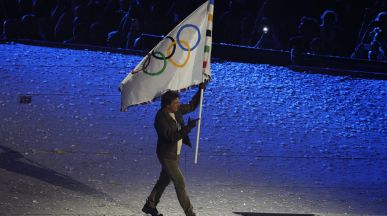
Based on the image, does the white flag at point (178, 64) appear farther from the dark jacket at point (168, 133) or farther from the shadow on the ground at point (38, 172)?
the shadow on the ground at point (38, 172)

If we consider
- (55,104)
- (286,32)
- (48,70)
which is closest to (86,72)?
(48,70)

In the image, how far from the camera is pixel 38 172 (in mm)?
8031

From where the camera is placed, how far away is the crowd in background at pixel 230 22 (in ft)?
49.4

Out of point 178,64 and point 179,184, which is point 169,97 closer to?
point 178,64

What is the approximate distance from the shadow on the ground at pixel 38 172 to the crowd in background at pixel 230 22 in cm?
677

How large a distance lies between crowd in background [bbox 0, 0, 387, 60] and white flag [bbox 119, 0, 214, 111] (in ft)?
28.3

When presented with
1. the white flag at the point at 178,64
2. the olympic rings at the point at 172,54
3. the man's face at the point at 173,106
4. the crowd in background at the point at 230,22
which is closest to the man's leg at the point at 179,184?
the man's face at the point at 173,106

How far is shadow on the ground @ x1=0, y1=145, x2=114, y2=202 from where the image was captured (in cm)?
750

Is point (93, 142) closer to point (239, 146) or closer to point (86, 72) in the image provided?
point (239, 146)

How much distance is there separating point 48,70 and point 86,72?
83 centimetres

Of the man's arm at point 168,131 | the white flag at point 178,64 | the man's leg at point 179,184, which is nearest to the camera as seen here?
the man's arm at point 168,131

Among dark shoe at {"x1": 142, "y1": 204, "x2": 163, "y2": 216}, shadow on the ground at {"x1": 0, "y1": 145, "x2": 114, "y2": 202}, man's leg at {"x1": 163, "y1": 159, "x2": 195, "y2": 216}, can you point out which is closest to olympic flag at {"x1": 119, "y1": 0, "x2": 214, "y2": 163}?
man's leg at {"x1": 163, "y1": 159, "x2": 195, "y2": 216}

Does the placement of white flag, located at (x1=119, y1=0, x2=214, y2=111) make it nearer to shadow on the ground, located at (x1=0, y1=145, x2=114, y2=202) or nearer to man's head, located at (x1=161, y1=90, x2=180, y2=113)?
man's head, located at (x1=161, y1=90, x2=180, y2=113)

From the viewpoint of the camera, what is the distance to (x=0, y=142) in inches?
363
